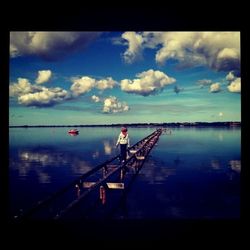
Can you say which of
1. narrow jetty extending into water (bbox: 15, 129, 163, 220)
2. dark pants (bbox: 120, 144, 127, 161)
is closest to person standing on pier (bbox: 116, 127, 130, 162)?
dark pants (bbox: 120, 144, 127, 161)

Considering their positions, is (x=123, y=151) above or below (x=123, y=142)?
below

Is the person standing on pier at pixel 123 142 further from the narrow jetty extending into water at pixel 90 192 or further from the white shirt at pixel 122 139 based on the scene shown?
the narrow jetty extending into water at pixel 90 192

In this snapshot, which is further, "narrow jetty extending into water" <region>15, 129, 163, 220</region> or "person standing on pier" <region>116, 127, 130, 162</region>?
"person standing on pier" <region>116, 127, 130, 162</region>

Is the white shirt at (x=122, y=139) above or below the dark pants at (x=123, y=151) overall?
above

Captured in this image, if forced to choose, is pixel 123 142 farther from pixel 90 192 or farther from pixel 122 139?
pixel 90 192

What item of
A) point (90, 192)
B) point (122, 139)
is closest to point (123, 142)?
point (122, 139)

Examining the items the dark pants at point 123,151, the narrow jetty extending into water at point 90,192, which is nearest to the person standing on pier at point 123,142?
the dark pants at point 123,151

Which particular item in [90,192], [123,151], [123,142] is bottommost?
[90,192]

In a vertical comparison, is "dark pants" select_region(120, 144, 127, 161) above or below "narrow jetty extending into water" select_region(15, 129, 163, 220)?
above

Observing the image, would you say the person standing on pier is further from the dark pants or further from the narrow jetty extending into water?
the narrow jetty extending into water

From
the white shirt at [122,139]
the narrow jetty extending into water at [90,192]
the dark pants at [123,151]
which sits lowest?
the narrow jetty extending into water at [90,192]

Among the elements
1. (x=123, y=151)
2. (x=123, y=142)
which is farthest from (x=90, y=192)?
(x=123, y=142)

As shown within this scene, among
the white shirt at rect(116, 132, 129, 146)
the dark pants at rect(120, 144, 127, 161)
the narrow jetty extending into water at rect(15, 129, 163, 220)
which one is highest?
the white shirt at rect(116, 132, 129, 146)

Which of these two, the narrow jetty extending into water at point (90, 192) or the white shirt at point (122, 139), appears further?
the white shirt at point (122, 139)
